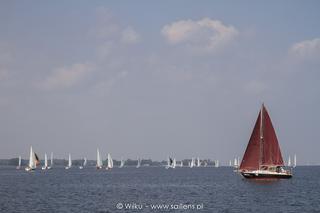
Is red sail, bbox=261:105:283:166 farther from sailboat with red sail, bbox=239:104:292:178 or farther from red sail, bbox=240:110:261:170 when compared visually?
red sail, bbox=240:110:261:170

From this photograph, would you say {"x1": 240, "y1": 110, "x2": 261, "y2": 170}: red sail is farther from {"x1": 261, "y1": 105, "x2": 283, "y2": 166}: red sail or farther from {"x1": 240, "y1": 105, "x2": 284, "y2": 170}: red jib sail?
{"x1": 261, "y1": 105, "x2": 283, "y2": 166}: red sail

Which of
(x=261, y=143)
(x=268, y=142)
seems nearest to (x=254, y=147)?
(x=261, y=143)

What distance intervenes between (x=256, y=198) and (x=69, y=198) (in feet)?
75.7

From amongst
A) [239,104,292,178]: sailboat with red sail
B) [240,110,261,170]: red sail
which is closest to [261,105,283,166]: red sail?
[239,104,292,178]: sailboat with red sail

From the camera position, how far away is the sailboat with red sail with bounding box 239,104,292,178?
4171 inches

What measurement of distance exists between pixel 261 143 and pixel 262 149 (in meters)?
1.05

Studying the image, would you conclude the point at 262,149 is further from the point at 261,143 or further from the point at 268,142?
the point at 268,142

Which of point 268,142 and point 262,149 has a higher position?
point 268,142

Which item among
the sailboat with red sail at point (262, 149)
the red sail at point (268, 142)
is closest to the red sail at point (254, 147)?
the sailboat with red sail at point (262, 149)

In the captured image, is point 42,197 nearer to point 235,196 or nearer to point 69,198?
point 69,198

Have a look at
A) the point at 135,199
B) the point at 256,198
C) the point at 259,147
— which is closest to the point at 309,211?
the point at 256,198

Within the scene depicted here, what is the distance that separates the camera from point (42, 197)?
78.9 m

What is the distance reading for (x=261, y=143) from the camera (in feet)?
348

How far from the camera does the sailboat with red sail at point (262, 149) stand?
348ft
